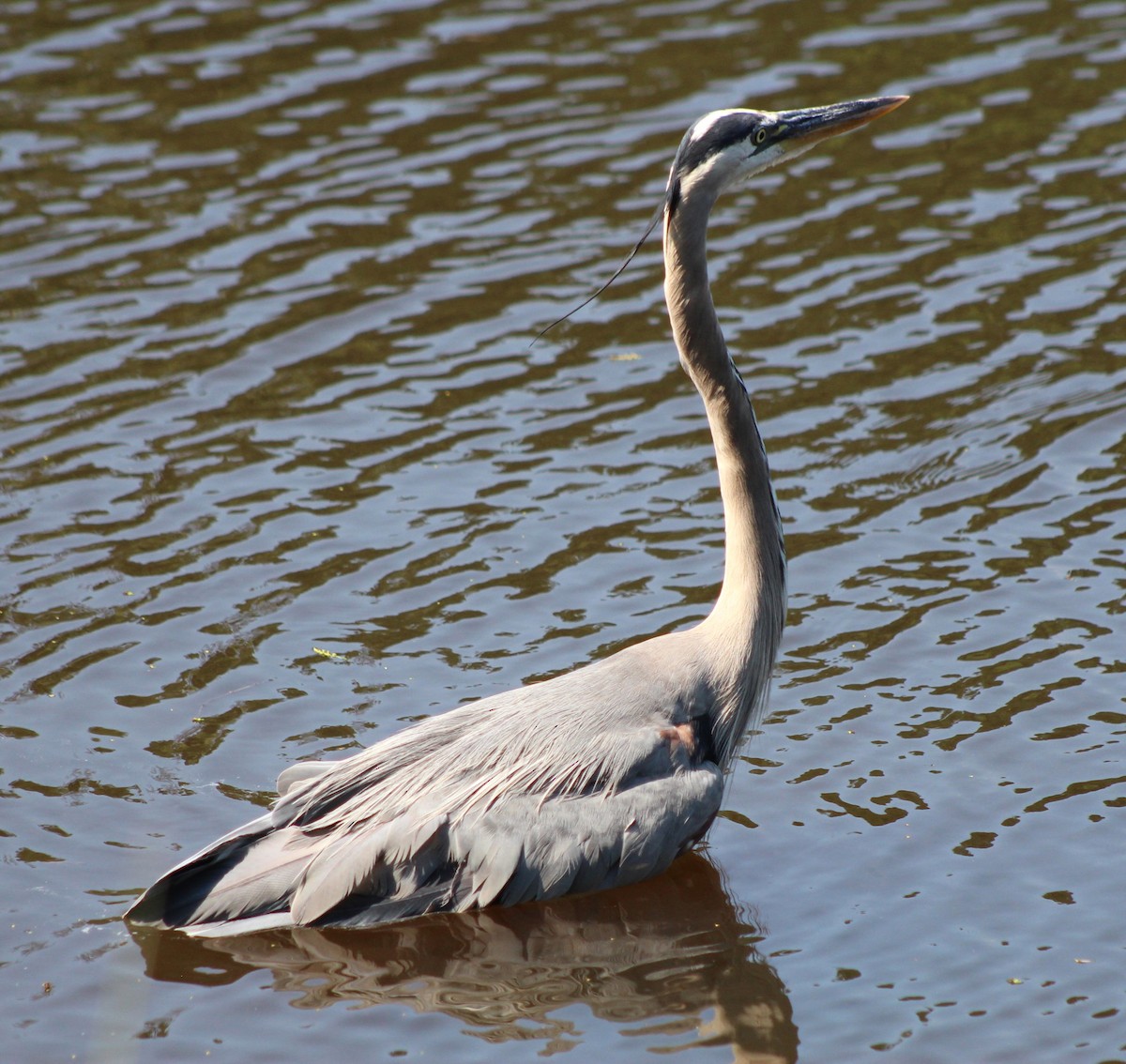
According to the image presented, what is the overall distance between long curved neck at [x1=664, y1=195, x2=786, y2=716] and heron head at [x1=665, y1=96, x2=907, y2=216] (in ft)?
0.34

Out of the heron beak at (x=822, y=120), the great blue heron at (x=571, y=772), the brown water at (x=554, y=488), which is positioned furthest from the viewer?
the heron beak at (x=822, y=120)

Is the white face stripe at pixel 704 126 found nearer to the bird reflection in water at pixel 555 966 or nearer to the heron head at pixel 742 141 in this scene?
the heron head at pixel 742 141

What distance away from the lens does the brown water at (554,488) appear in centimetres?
690

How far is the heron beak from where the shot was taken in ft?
25.6

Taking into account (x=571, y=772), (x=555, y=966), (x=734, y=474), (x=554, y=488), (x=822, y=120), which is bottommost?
(x=555, y=966)

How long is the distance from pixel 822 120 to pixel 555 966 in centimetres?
397

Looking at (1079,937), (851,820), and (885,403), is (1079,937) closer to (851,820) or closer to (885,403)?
(851,820)

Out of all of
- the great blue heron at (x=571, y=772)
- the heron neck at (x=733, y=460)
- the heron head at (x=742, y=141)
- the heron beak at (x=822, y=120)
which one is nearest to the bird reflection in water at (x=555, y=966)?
the great blue heron at (x=571, y=772)

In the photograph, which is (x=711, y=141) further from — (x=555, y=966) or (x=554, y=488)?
(x=555, y=966)

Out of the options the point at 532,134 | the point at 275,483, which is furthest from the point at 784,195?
the point at 275,483

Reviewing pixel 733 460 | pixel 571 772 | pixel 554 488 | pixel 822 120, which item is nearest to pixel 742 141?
pixel 822 120

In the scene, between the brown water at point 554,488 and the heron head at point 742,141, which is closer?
the brown water at point 554,488

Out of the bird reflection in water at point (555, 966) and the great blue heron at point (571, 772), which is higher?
the great blue heron at point (571, 772)

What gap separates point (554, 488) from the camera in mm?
10477
